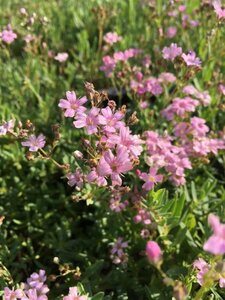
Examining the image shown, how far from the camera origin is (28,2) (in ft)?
17.0

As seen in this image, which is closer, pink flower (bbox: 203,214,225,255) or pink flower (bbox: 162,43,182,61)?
pink flower (bbox: 203,214,225,255)

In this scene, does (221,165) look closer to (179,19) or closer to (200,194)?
(200,194)

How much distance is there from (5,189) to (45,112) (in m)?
0.77

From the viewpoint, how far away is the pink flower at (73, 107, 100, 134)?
220 cm

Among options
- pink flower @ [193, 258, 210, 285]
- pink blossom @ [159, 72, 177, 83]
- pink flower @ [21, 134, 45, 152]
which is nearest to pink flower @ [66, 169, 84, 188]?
pink flower @ [21, 134, 45, 152]

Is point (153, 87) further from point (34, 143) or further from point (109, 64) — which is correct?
point (34, 143)

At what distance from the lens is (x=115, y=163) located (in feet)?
6.97

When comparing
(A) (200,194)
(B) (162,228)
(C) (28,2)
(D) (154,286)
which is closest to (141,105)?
(A) (200,194)

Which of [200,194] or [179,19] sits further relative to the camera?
[179,19]

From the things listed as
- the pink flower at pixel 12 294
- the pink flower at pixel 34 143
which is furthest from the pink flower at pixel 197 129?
the pink flower at pixel 12 294

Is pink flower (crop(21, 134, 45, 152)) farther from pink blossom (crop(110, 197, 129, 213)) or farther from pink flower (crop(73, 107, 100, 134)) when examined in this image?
pink blossom (crop(110, 197, 129, 213))

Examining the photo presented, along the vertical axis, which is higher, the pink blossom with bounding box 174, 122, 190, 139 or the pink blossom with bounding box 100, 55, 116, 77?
the pink blossom with bounding box 100, 55, 116, 77

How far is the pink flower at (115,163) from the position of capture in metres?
2.09

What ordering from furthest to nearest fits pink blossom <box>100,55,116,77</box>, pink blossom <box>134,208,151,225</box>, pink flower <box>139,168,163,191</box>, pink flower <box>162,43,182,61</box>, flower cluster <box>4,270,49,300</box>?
1. pink blossom <box>100,55,116,77</box>
2. pink flower <box>162,43,182,61</box>
3. pink blossom <box>134,208,151,225</box>
4. pink flower <box>139,168,163,191</box>
5. flower cluster <box>4,270,49,300</box>
